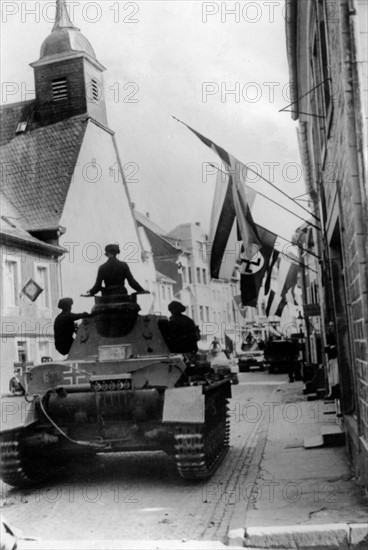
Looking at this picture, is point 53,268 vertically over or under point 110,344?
over

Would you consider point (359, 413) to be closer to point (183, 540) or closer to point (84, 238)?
point (183, 540)

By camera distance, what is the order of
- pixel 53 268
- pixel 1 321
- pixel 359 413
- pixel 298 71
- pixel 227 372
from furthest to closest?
pixel 298 71
pixel 227 372
pixel 53 268
pixel 1 321
pixel 359 413

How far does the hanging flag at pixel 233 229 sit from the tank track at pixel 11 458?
294 centimetres

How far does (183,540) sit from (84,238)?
443cm

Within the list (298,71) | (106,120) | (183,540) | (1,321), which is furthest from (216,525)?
(298,71)

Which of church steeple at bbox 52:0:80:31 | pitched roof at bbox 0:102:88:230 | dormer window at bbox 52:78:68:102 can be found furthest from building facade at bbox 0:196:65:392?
church steeple at bbox 52:0:80:31

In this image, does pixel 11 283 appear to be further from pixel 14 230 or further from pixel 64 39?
pixel 64 39

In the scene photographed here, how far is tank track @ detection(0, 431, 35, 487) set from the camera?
7.17 metres

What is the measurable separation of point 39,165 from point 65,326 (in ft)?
7.58

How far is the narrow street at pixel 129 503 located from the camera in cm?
552

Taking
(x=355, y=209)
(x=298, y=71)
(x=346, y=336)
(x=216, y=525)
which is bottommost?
(x=216, y=525)

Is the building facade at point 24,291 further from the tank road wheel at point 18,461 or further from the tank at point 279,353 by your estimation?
the tank at point 279,353

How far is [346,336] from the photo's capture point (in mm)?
8047

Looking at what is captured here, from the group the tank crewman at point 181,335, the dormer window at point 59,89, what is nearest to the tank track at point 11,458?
the tank crewman at point 181,335
